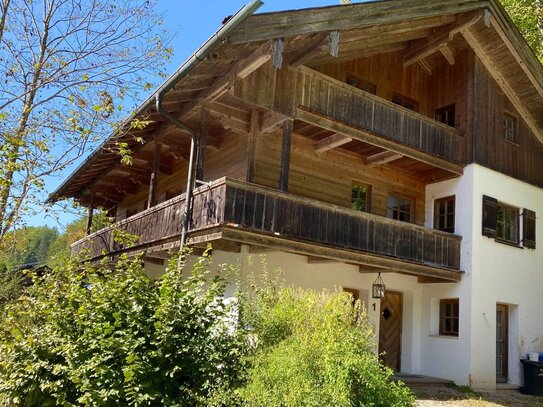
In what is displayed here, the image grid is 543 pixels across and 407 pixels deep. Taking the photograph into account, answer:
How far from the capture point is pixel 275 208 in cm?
1040

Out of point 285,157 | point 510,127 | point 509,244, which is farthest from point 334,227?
point 510,127

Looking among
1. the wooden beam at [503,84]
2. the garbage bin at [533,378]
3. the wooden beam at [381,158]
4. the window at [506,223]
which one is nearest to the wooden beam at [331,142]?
the wooden beam at [381,158]

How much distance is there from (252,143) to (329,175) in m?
3.16

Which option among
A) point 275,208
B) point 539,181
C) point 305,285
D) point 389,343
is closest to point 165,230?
point 275,208

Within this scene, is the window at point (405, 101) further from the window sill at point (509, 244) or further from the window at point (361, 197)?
the window sill at point (509, 244)

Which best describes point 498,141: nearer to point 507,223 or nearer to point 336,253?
point 507,223

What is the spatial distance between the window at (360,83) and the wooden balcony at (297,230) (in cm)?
404

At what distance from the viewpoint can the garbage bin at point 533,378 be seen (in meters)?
14.2

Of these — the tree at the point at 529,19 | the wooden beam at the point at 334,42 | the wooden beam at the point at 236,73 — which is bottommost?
the wooden beam at the point at 236,73

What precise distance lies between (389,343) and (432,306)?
62.3 inches

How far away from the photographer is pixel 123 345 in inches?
270

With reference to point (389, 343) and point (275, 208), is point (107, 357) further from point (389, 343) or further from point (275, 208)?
point (389, 343)

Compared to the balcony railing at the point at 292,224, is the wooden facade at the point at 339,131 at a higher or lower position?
higher

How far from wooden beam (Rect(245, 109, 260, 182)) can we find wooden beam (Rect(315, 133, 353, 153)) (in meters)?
1.92
